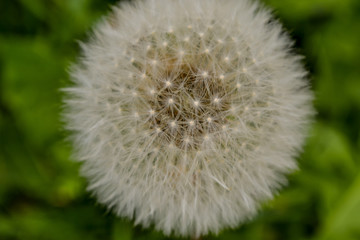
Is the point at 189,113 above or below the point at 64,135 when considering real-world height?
below

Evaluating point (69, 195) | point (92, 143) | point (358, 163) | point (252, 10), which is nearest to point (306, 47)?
point (358, 163)

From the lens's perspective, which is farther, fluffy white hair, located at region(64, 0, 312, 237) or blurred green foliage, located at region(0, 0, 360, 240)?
blurred green foliage, located at region(0, 0, 360, 240)

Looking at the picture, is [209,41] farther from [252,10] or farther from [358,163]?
[358,163]

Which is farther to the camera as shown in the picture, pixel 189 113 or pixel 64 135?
pixel 64 135

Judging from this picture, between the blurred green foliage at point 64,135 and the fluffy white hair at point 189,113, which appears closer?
the fluffy white hair at point 189,113
